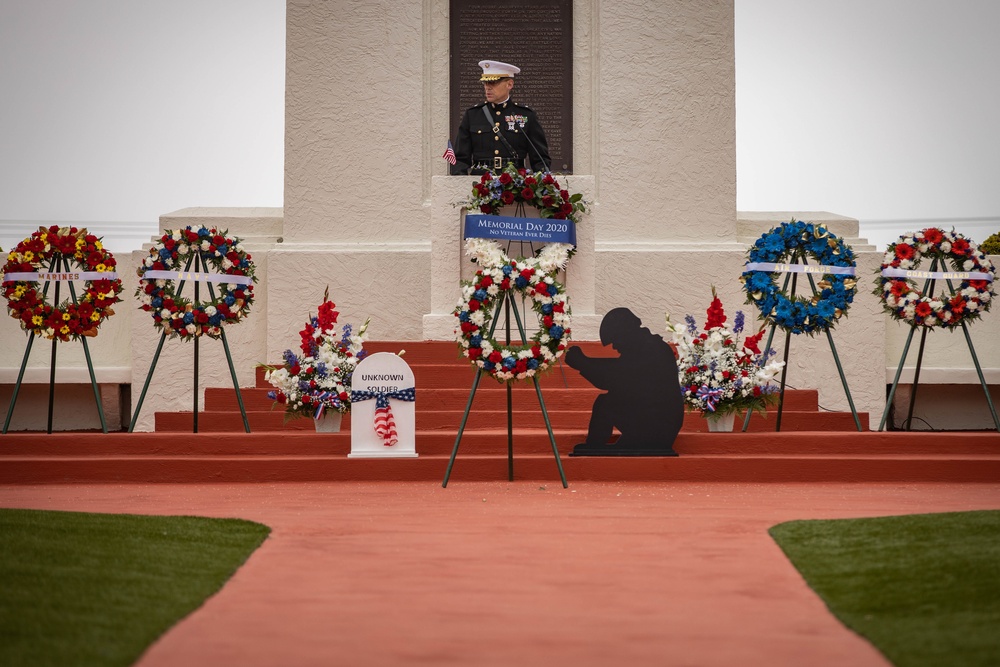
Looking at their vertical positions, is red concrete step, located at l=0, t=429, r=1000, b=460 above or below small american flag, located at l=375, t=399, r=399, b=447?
below

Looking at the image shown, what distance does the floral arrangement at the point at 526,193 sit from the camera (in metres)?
11.7

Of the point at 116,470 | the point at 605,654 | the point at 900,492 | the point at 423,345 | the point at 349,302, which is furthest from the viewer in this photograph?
the point at 349,302

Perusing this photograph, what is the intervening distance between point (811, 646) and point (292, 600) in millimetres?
2076

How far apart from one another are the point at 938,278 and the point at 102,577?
8.00 m

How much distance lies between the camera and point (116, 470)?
933 cm

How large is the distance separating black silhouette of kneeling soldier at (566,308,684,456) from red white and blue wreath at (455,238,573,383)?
460mm

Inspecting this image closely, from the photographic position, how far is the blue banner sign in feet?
37.1

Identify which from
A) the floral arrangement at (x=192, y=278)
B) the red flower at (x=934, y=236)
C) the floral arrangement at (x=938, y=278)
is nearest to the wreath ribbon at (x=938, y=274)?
the floral arrangement at (x=938, y=278)

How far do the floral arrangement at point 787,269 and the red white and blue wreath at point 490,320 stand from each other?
7.33ft

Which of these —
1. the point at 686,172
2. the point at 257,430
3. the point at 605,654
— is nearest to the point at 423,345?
the point at 257,430

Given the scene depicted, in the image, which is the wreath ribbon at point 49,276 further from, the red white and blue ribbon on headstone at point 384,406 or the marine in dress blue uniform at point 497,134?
the marine in dress blue uniform at point 497,134

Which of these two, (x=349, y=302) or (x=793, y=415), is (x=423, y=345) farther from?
(x=793, y=415)

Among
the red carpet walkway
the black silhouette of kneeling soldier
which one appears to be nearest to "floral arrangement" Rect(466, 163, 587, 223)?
the black silhouette of kneeling soldier

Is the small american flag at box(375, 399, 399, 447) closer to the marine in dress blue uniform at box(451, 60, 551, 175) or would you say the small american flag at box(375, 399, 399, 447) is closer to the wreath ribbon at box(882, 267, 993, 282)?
the marine in dress blue uniform at box(451, 60, 551, 175)
